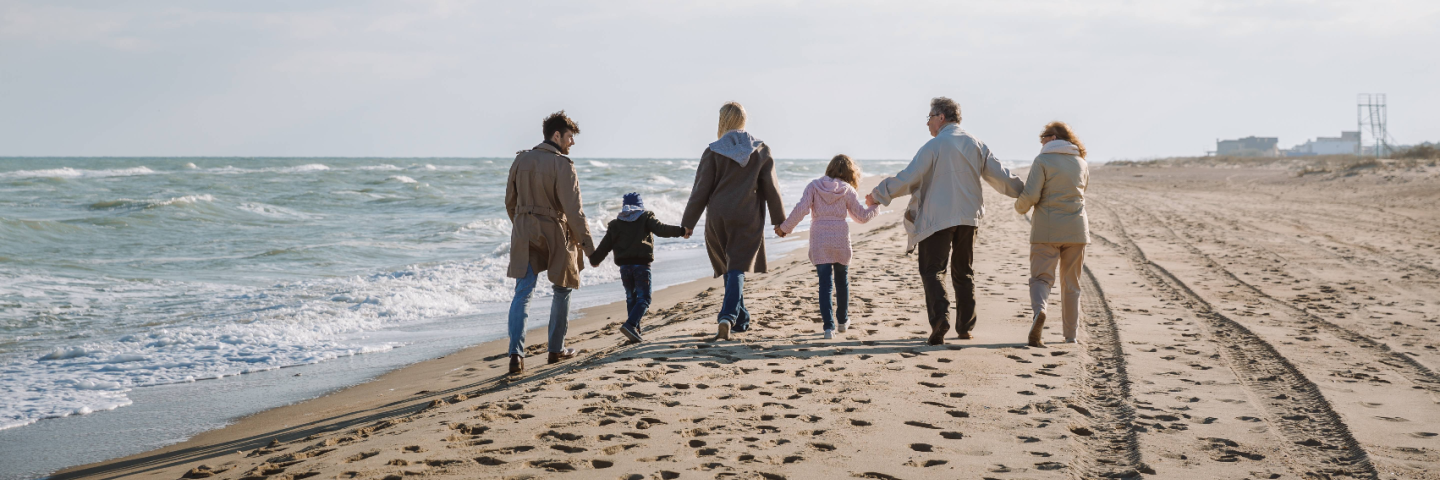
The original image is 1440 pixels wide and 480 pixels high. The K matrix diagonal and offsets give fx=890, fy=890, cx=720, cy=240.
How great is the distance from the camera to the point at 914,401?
4402 mm

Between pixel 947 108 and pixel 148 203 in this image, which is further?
pixel 148 203

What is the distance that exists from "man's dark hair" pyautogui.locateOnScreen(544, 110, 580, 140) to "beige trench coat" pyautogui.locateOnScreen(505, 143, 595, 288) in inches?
3.8

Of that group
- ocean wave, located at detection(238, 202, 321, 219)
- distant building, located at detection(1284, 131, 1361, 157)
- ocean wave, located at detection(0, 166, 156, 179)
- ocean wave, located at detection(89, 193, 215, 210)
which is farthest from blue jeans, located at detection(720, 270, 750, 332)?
distant building, located at detection(1284, 131, 1361, 157)

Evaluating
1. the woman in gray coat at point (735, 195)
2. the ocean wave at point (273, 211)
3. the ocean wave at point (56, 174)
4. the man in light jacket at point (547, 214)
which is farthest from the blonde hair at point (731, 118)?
the ocean wave at point (56, 174)

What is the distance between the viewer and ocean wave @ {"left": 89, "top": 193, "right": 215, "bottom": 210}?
2381 centimetres

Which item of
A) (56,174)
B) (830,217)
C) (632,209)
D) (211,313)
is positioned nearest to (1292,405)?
(830,217)

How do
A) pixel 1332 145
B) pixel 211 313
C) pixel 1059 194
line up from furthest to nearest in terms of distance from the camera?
pixel 1332 145
pixel 211 313
pixel 1059 194

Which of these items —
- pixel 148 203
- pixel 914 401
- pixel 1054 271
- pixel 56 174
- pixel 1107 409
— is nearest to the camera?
pixel 1107 409

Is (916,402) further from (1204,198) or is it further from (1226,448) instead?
(1204,198)

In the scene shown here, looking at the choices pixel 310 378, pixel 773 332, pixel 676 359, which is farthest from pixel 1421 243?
A: pixel 310 378

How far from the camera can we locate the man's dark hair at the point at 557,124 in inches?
211

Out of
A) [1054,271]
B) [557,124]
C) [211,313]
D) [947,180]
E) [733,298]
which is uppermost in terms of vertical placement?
[557,124]

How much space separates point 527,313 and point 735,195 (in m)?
1.48

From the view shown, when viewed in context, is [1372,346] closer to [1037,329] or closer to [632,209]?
[1037,329]
